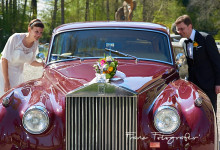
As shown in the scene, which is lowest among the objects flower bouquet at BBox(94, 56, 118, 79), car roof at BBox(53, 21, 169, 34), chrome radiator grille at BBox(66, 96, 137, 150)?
chrome radiator grille at BBox(66, 96, 137, 150)

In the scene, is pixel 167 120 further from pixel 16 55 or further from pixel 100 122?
pixel 16 55

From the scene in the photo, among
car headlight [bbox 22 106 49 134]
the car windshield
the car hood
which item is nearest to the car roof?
the car windshield

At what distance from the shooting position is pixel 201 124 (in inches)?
161

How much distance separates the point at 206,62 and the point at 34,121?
2935mm

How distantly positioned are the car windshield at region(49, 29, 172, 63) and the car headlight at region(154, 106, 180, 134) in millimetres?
1546

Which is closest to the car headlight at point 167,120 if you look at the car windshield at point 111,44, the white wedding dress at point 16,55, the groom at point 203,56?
the car windshield at point 111,44

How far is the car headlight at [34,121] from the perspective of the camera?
4.10 meters

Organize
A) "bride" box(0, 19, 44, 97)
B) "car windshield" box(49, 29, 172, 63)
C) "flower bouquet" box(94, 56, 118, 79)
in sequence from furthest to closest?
"bride" box(0, 19, 44, 97)
"car windshield" box(49, 29, 172, 63)
"flower bouquet" box(94, 56, 118, 79)

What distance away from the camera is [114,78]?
454 cm

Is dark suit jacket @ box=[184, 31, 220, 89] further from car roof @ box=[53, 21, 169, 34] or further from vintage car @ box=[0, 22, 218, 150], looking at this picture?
vintage car @ box=[0, 22, 218, 150]

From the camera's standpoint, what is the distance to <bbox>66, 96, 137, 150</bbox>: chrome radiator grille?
411cm

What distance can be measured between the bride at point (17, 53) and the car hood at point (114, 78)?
0.85 meters

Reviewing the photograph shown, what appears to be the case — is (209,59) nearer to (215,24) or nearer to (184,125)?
(184,125)

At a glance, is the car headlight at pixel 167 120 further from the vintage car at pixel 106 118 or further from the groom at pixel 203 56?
the groom at pixel 203 56
